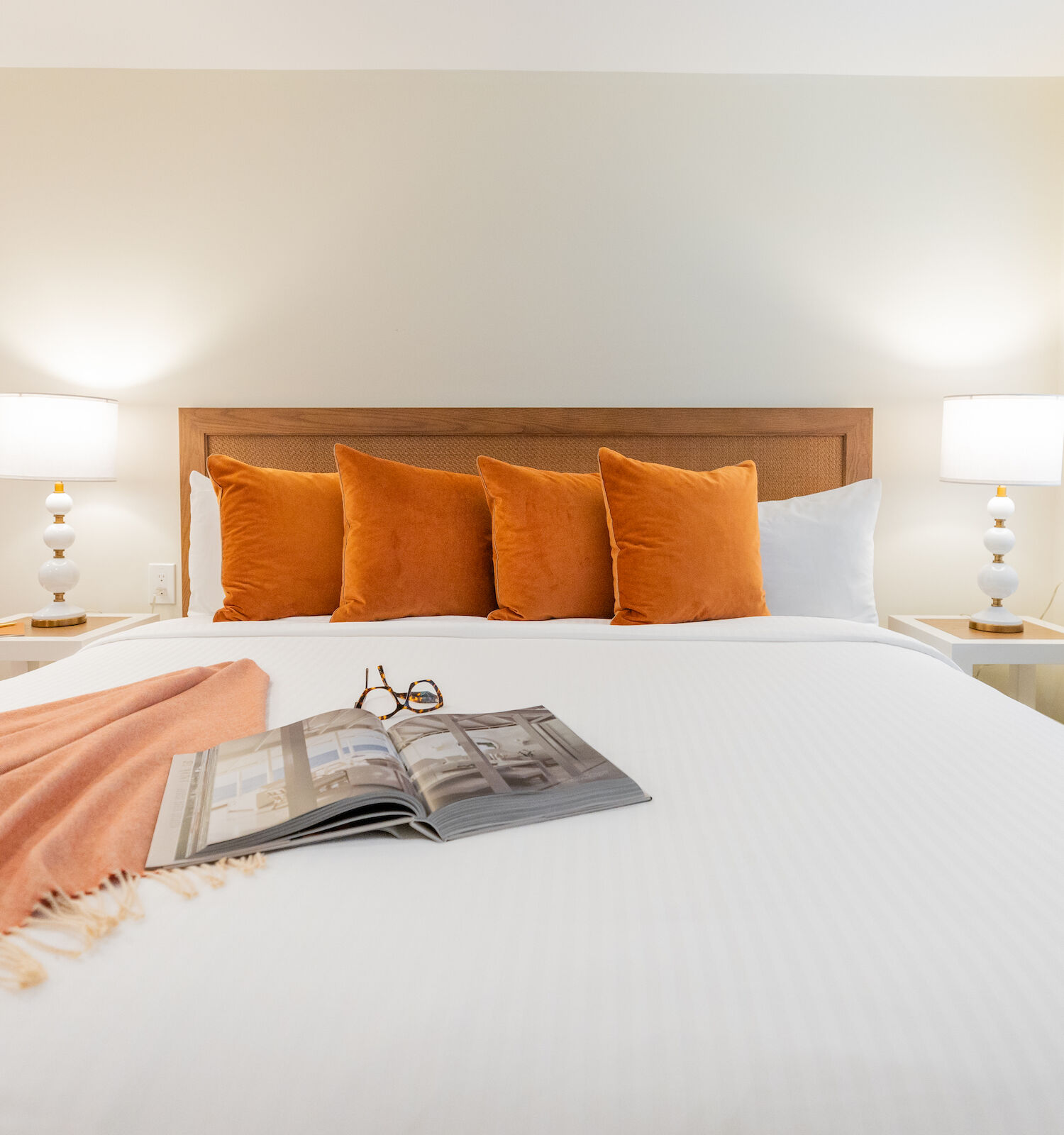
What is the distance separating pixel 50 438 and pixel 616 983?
90.6 inches

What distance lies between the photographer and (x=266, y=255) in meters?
2.58

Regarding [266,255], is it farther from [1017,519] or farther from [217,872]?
[1017,519]

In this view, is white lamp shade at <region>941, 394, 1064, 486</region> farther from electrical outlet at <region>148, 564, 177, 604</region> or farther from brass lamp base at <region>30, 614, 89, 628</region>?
brass lamp base at <region>30, 614, 89, 628</region>

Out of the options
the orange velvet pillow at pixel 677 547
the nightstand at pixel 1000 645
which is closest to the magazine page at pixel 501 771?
the orange velvet pillow at pixel 677 547

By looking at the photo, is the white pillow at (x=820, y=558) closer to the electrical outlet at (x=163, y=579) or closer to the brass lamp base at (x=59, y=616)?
the electrical outlet at (x=163, y=579)

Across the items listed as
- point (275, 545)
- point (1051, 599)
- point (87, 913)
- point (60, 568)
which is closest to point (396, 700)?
point (87, 913)

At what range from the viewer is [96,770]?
36.4 inches

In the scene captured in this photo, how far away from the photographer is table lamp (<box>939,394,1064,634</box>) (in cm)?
220

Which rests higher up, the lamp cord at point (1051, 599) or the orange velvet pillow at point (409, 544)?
the orange velvet pillow at point (409, 544)

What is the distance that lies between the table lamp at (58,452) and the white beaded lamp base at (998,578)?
260cm

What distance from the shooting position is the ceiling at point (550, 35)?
7.21 feet

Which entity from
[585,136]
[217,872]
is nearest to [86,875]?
[217,872]

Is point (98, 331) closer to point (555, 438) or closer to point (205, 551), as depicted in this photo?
point (205, 551)

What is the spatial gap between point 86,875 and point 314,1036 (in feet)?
0.99
